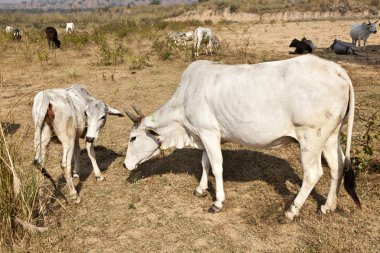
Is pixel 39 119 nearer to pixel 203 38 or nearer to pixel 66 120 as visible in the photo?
pixel 66 120

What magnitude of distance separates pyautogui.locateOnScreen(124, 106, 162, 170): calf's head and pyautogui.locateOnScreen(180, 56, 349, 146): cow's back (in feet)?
1.80

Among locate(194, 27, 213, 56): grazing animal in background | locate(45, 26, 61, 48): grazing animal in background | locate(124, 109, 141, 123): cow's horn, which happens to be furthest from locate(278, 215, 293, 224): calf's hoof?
locate(45, 26, 61, 48): grazing animal in background

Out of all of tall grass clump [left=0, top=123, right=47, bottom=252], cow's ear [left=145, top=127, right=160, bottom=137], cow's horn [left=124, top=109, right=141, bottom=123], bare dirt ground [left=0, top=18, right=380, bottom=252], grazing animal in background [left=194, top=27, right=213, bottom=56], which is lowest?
bare dirt ground [left=0, top=18, right=380, bottom=252]

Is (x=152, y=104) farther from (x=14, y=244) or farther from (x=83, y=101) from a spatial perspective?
(x=14, y=244)

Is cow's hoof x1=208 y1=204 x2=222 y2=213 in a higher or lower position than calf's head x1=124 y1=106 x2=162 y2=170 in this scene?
lower

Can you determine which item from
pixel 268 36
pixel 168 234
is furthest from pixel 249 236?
pixel 268 36

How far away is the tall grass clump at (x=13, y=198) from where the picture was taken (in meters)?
3.37

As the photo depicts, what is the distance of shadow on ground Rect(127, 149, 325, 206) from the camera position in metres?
4.97

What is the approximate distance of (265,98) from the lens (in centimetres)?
370

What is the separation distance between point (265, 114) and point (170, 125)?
1.38 metres

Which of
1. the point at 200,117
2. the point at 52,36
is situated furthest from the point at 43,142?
the point at 52,36

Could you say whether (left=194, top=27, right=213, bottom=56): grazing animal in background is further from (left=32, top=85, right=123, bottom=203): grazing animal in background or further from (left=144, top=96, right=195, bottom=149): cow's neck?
(left=144, top=96, right=195, bottom=149): cow's neck

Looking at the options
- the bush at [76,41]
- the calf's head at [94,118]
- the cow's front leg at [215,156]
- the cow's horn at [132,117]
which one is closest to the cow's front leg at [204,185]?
the cow's front leg at [215,156]

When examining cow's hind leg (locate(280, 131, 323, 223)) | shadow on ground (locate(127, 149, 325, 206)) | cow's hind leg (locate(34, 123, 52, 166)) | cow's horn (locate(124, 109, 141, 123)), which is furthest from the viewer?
shadow on ground (locate(127, 149, 325, 206))
